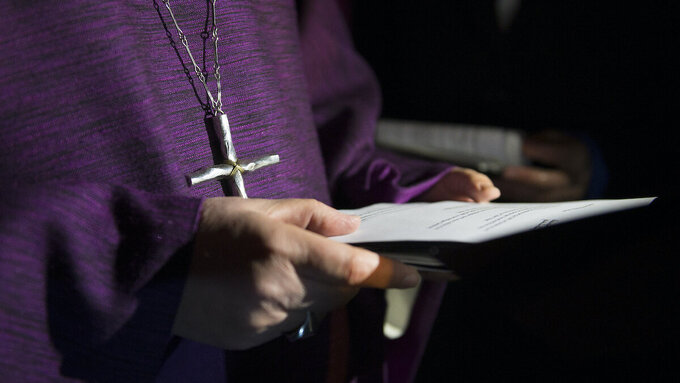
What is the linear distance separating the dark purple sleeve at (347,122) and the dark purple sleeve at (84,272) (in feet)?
1.40

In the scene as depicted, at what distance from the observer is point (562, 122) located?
1602 millimetres

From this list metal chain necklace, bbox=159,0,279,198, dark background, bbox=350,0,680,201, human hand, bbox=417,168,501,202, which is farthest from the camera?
dark background, bbox=350,0,680,201

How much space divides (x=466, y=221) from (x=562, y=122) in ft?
4.29

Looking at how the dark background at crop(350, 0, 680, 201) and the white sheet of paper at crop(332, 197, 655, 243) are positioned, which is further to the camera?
the dark background at crop(350, 0, 680, 201)

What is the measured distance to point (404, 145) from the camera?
64.5 inches

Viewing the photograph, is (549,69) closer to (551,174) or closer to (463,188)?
(551,174)

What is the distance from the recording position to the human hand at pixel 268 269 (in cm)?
42

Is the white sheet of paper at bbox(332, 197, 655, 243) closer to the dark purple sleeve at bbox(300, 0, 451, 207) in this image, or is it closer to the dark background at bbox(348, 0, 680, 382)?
the dark background at bbox(348, 0, 680, 382)

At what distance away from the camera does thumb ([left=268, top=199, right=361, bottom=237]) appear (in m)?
0.47

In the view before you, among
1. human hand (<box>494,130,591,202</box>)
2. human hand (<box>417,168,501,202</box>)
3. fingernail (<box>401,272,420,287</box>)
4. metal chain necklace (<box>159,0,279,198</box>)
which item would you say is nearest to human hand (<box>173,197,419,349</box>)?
fingernail (<box>401,272,420,287</box>)

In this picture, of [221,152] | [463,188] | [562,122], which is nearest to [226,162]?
[221,152]

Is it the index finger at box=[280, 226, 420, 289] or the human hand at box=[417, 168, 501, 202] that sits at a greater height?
the index finger at box=[280, 226, 420, 289]

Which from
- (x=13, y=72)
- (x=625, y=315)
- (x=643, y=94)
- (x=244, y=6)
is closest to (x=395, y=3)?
(x=643, y=94)

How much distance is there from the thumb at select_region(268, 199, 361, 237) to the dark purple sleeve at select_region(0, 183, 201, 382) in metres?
0.09
